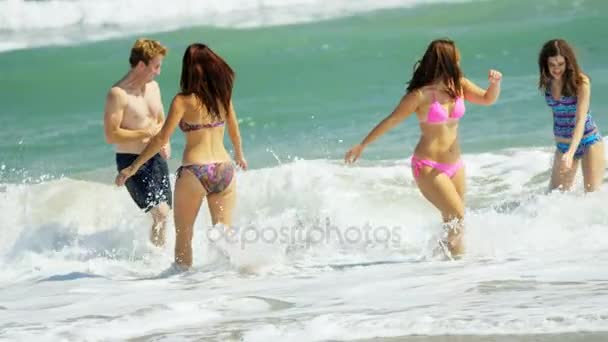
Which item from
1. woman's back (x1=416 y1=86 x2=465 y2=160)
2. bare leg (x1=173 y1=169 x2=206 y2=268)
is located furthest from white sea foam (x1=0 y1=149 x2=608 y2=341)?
woman's back (x1=416 y1=86 x2=465 y2=160)

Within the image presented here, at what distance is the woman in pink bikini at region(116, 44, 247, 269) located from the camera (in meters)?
7.08

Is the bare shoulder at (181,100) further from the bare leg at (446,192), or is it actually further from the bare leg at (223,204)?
the bare leg at (446,192)

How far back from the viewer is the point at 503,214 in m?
8.77

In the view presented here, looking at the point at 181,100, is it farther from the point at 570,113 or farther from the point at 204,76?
the point at 570,113

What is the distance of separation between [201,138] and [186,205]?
1.43ft

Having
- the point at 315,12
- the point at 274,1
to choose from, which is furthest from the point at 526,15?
the point at 274,1

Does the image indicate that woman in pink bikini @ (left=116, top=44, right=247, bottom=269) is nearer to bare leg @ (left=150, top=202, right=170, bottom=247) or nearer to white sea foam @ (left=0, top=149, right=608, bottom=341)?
white sea foam @ (left=0, top=149, right=608, bottom=341)

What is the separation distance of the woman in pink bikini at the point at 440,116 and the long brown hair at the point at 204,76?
3.24 feet

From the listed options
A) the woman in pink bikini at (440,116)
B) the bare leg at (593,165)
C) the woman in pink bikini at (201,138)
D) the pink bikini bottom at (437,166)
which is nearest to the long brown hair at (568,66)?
the bare leg at (593,165)

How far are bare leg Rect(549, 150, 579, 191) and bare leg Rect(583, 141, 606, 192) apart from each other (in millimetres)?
99

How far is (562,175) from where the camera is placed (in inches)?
335

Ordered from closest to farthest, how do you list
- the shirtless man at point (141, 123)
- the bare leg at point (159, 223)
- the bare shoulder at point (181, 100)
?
1. the bare shoulder at point (181, 100)
2. the shirtless man at point (141, 123)
3. the bare leg at point (159, 223)

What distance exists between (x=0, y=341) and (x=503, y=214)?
4.02 meters

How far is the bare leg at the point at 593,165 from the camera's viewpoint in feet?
27.2
